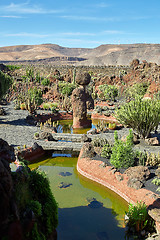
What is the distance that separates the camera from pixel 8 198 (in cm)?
412

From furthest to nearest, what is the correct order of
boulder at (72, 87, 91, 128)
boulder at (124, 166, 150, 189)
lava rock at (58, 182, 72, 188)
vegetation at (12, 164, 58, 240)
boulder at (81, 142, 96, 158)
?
boulder at (72, 87, 91, 128) → boulder at (81, 142, 96, 158) → lava rock at (58, 182, 72, 188) → boulder at (124, 166, 150, 189) → vegetation at (12, 164, 58, 240)

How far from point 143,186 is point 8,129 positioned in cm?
1161

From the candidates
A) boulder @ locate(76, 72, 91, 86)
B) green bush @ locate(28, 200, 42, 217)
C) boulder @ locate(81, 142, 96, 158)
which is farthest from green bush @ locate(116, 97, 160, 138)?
green bush @ locate(28, 200, 42, 217)

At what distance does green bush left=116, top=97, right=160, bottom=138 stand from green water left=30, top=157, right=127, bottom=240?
446 cm

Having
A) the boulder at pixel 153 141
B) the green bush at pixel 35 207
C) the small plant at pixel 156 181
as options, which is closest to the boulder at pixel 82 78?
the boulder at pixel 153 141

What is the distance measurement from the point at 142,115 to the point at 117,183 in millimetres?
4955

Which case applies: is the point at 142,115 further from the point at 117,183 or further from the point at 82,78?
the point at 82,78

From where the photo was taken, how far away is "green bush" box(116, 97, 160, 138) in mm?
13078

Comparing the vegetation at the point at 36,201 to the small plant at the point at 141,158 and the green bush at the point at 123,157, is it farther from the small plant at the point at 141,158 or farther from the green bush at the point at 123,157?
the small plant at the point at 141,158

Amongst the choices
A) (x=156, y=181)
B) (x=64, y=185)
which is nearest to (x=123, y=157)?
(x=156, y=181)

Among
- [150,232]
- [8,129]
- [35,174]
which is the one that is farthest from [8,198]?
[8,129]

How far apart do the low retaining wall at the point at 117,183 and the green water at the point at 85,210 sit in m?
0.23

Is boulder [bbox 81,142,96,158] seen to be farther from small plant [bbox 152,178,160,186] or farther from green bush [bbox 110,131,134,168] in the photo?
small plant [bbox 152,178,160,186]

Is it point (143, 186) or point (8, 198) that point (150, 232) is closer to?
point (143, 186)
